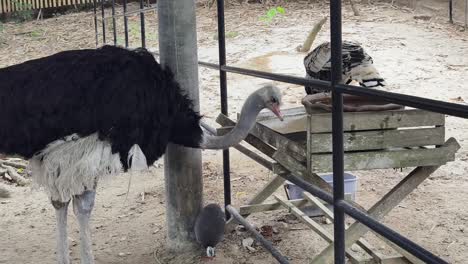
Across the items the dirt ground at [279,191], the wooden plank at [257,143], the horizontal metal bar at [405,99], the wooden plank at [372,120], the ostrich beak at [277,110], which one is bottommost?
the dirt ground at [279,191]

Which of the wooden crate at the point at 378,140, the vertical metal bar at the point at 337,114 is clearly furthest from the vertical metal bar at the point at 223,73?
the vertical metal bar at the point at 337,114

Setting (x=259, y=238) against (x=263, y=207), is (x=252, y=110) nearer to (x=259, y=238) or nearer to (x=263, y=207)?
(x=259, y=238)

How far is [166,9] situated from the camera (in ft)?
12.0

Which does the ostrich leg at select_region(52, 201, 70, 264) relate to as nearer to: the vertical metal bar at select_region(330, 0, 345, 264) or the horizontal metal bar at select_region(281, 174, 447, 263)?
the horizontal metal bar at select_region(281, 174, 447, 263)

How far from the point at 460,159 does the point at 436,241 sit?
162 centimetres

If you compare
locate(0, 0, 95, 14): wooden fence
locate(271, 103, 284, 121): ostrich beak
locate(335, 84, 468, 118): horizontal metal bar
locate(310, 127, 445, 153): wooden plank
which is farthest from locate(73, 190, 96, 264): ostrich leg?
locate(0, 0, 95, 14): wooden fence

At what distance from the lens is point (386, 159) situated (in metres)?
2.72

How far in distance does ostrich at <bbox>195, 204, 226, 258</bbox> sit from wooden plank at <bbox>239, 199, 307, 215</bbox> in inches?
9.6

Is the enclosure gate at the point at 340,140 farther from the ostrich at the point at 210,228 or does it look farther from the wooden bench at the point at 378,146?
the ostrich at the point at 210,228

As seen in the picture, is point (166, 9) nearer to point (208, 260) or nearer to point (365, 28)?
point (208, 260)

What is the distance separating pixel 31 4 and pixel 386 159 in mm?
13342

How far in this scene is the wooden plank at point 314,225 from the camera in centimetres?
334

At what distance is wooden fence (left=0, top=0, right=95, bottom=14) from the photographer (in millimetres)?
14463

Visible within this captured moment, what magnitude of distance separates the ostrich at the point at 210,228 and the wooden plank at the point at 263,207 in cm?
24
